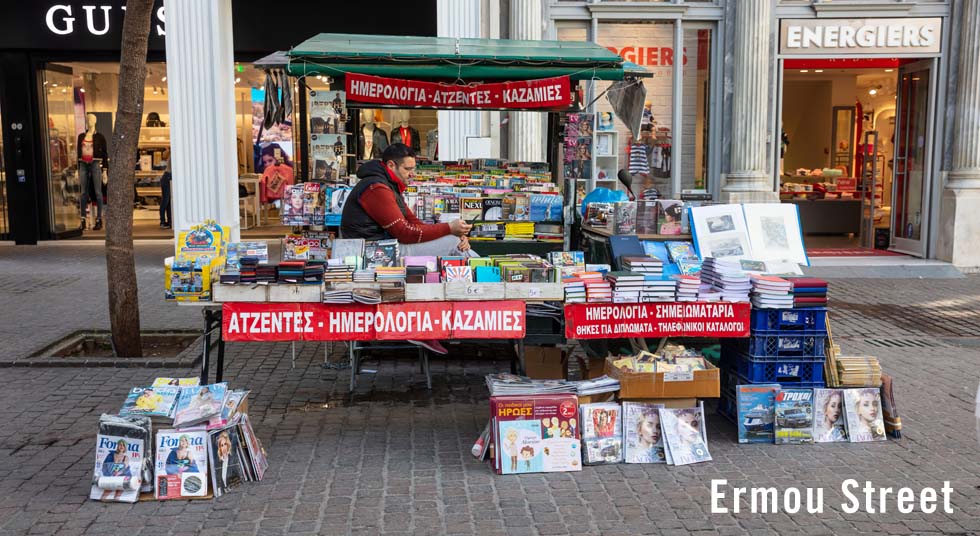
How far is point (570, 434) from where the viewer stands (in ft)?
18.1

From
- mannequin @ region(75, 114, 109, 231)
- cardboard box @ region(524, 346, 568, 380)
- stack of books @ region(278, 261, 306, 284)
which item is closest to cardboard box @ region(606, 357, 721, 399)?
cardboard box @ region(524, 346, 568, 380)

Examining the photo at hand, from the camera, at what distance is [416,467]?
18.3ft

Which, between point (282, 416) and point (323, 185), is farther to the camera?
point (323, 185)

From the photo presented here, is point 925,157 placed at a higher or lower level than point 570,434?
higher

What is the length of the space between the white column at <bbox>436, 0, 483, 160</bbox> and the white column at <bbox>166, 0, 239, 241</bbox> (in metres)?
3.13

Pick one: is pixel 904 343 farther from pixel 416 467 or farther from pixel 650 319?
pixel 416 467

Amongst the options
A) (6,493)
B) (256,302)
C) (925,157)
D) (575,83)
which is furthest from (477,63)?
(925,157)

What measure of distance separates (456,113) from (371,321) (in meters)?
7.45

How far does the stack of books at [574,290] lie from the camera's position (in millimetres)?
5793

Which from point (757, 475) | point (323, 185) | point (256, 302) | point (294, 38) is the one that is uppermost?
point (294, 38)

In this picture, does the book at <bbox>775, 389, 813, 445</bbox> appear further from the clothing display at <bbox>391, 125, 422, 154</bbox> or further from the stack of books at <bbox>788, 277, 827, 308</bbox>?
the clothing display at <bbox>391, 125, 422, 154</bbox>

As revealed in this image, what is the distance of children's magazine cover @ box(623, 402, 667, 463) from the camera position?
221 inches

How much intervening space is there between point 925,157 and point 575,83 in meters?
8.00

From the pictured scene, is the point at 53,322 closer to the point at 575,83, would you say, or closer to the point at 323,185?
the point at 323,185
